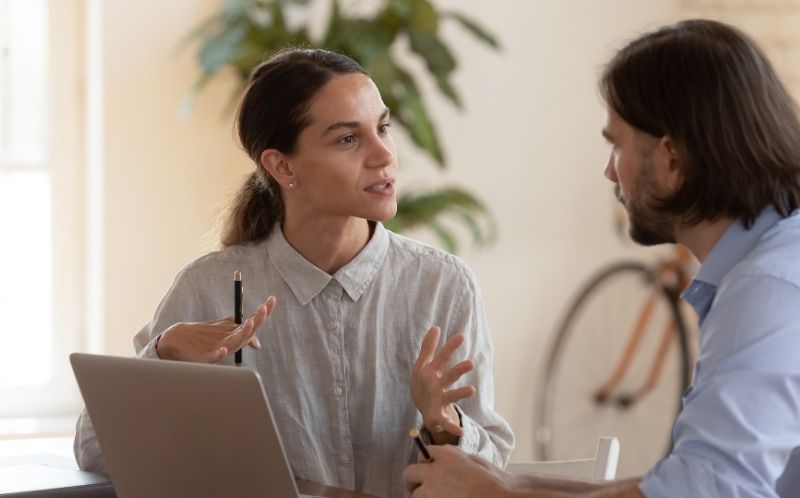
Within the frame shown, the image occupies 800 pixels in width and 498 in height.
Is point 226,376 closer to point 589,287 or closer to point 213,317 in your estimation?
point 213,317

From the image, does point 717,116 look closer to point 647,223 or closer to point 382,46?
point 647,223

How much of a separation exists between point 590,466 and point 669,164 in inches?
20.0

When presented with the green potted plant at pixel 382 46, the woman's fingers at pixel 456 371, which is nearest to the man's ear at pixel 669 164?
the woman's fingers at pixel 456 371

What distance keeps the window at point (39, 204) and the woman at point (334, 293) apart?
1723 millimetres

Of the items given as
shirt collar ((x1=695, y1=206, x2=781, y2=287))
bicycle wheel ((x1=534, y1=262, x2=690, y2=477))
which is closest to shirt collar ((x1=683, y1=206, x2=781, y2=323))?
shirt collar ((x1=695, y1=206, x2=781, y2=287))

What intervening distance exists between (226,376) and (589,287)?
3028 millimetres

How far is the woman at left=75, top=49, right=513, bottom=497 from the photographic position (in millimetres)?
1882

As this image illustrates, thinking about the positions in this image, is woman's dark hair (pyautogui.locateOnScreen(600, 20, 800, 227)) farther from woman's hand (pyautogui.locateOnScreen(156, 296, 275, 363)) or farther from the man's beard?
woman's hand (pyautogui.locateOnScreen(156, 296, 275, 363))

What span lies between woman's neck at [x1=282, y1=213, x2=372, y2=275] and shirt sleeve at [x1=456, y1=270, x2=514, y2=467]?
188mm

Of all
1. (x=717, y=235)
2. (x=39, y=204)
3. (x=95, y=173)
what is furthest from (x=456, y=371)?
(x=39, y=204)

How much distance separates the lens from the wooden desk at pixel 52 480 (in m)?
1.58

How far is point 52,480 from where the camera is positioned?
5.44 feet

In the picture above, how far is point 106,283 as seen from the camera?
352 cm

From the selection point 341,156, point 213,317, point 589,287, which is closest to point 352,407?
point 213,317
